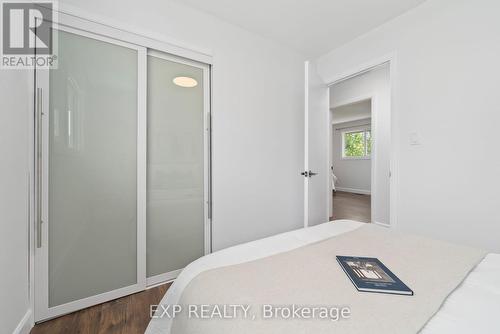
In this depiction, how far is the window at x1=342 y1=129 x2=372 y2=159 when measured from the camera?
6.63 m

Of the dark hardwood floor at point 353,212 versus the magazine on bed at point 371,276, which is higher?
the magazine on bed at point 371,276

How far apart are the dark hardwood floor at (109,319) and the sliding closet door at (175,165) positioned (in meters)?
0.26

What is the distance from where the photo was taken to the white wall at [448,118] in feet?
5.50

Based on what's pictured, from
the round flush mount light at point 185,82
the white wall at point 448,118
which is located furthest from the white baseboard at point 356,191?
the round flush mount light at point 185,82

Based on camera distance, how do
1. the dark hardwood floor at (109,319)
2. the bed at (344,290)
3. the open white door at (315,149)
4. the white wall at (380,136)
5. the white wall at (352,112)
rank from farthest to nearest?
the white wall at (352,112), the white wall at (380,136), the open white door at (315,149), the dark hardwood floor at (109,319), the bed at (344,290)

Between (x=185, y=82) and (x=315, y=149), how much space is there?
5.23 feet

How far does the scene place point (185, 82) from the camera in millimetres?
2092

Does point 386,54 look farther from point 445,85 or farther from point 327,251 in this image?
point 327,251

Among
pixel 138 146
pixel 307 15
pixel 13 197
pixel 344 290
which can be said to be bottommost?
→ pixel 344 290

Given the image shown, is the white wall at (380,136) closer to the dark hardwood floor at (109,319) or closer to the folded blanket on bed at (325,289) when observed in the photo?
the folded blanket on bed at (325,289)

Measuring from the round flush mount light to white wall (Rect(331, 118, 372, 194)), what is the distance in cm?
577

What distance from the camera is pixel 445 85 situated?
1.89 meters

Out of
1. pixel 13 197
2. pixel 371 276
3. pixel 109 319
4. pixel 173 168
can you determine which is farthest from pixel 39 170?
pixel 371 276

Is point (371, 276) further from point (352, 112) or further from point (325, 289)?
point (352, 112)
